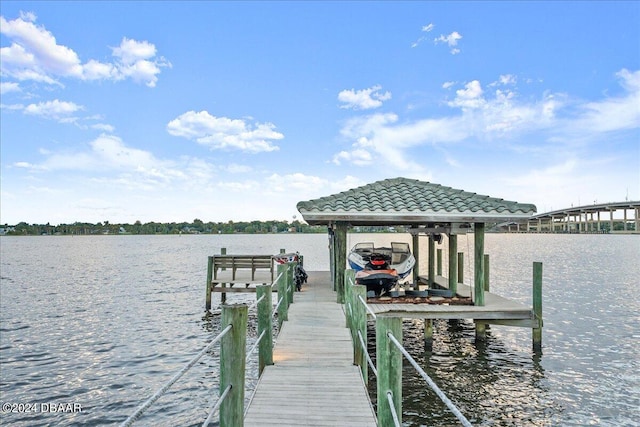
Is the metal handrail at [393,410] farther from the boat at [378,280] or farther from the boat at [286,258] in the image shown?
the boat at [286,258]

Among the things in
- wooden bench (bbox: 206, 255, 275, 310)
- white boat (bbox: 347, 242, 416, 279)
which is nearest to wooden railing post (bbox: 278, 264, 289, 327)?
white boat (bbox: 347, 242, 416, 279)

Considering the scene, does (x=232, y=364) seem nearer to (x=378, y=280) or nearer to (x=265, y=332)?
(x=265, y=332)

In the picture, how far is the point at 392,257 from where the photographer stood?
747 inches

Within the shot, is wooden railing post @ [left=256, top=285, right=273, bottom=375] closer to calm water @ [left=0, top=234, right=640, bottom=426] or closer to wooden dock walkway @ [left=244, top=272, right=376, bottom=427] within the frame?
wooden dock walkway @ [left=244, top=272, right=376, bottom=427]

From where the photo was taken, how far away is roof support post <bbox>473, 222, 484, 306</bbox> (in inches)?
503

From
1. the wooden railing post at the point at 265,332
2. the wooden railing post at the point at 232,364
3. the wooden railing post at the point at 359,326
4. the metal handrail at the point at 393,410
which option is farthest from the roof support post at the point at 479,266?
the wooden railing post at the point at 232,364

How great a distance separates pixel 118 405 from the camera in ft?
35.8

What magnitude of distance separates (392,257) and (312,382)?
12378 millimetres

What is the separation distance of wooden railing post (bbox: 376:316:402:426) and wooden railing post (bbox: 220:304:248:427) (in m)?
1.49

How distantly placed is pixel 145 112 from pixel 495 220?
28.8 m

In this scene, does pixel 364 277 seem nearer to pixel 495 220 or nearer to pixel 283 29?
pixel 495 220

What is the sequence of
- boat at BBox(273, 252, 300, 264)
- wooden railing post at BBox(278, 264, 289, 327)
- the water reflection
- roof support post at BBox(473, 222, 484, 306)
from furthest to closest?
1. boat at BBox(273, 252, 300, 264)
2. roof support post at BBox(473, 222, 484, 306)
3. wooden railing post at BBox(278, 264, 289, 327)
4. the water reflection

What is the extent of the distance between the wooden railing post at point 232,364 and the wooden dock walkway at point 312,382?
0.77 metres

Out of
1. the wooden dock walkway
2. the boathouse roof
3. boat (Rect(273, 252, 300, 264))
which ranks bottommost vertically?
the wooden dock walkway
